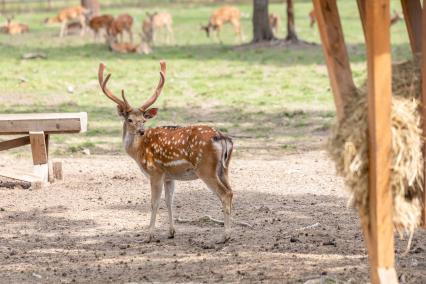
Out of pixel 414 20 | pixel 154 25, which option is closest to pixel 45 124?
pixel 414 20

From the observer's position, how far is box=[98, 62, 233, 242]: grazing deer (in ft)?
26.9

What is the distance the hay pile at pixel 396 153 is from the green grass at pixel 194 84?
6.12 meters

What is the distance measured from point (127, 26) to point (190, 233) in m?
20.8

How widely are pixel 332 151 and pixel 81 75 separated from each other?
49.3 feet

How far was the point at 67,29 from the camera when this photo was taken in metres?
32.6

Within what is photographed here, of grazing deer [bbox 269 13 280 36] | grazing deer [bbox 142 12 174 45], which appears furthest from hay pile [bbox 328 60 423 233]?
grazing deer [bbox 269 13 280 36]

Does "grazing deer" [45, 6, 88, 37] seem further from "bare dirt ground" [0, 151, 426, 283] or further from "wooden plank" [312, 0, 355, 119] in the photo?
"wooden plank" [312, 0, 355, 119]

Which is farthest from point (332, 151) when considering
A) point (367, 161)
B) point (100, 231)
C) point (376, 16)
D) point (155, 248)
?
point (100, 231)

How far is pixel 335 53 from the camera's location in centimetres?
631

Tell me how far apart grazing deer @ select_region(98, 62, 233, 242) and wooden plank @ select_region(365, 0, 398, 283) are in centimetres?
228

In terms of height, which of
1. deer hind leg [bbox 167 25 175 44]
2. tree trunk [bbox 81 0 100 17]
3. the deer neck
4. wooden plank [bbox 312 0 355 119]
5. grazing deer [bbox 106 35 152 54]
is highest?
wooden plank [bbox 312 0 355 119]

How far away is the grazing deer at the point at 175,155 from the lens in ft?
26.9

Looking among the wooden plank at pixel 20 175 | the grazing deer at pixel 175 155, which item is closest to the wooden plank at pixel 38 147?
the wooden plank at pixel 20 175

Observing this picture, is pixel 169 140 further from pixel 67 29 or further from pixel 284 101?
pixel 67 29
